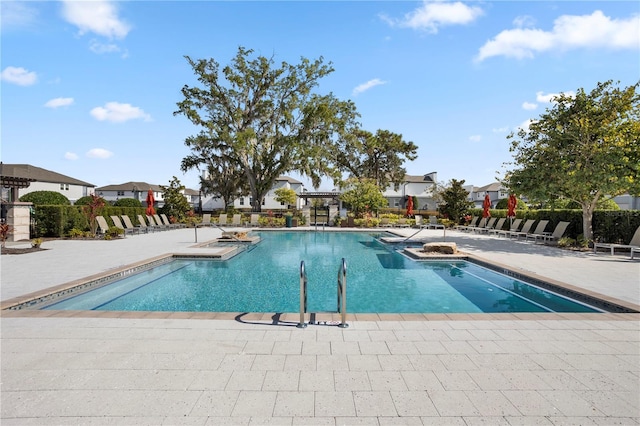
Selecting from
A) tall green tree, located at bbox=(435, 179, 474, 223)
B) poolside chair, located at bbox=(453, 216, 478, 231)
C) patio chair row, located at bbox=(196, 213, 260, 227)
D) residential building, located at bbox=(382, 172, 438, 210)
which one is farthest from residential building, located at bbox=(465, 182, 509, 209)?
patio chair row, located at bbox=(196, 213, 260, 227)

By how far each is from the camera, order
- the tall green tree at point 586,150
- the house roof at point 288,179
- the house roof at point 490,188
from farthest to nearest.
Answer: the house roof at point 490,188 < the house roof at point 288,179 < the tall green tree at point 586,150

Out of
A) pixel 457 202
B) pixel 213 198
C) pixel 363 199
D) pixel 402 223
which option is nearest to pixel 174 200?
pixel 363 199

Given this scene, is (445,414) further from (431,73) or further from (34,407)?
(431,73)

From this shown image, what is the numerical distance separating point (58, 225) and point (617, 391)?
22.1m

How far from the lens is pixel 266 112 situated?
33656 mm

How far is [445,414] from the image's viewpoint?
9.54ft

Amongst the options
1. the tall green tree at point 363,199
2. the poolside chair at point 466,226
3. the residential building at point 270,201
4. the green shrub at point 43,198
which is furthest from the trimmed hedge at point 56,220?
the residential building at point 270,201

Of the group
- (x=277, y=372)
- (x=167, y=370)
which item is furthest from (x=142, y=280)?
(x=277, y=372)

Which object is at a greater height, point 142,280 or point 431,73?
point 431,73

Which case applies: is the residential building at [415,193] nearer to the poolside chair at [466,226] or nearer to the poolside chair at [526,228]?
the poolside chair at [466,226]

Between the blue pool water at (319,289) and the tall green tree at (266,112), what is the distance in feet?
71.6

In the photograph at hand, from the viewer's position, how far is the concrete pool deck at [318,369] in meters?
2.94

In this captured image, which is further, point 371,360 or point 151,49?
point 151,49

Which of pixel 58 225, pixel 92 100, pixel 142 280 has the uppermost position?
pixel 92 100
